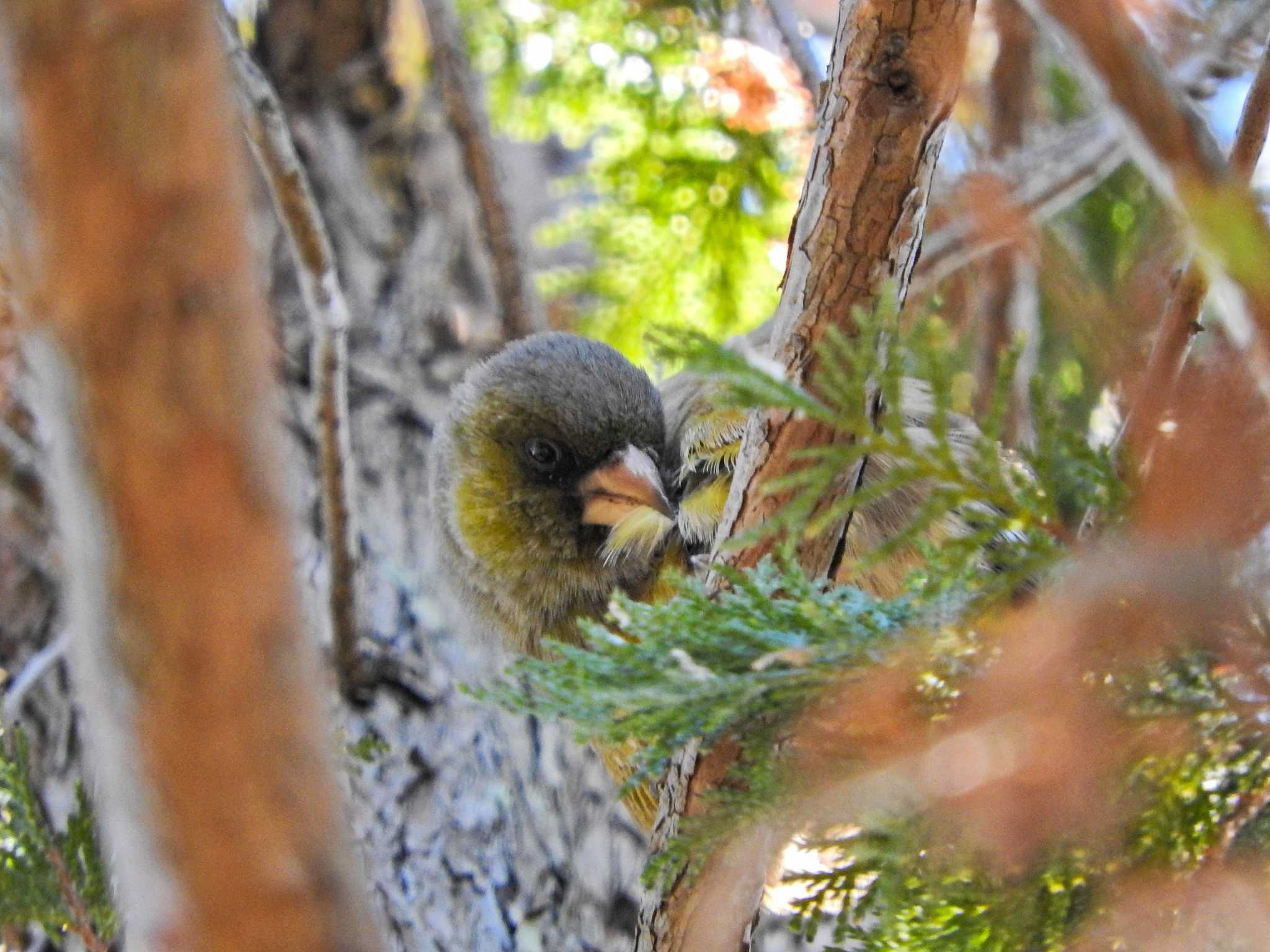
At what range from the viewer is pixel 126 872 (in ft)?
3.28

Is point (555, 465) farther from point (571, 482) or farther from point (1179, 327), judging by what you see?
point (1179, 327)

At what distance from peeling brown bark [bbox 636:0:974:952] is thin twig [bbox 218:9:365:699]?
112 cm

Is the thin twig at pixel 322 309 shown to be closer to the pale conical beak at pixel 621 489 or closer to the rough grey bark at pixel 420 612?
the rough grey bark at pixel 420 612

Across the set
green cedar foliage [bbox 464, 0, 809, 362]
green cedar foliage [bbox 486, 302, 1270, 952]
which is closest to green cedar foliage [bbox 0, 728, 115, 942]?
green cedar foliage [bbox 486, 302, 1270, 952]

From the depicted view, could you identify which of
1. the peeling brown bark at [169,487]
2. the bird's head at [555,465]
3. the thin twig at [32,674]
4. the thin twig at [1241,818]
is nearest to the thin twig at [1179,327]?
the thin twig at [1241,818]

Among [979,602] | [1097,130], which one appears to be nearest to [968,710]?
[979,602]

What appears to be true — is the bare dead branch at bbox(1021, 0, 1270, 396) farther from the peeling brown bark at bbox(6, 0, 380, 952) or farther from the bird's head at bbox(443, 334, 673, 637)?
the bird's head at bbox(443, 334, 673, 637)

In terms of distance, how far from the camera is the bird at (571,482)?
89.1 inches

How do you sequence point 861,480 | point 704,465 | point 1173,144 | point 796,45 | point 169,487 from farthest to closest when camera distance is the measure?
point 796,45 < point 704,465 < point 861,480 < point 1173,144 < point 169,487

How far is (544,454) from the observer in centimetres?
253

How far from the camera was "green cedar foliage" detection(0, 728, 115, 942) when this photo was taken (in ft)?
6.28

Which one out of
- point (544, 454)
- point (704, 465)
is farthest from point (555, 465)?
point (704, 465)

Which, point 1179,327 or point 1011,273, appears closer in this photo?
point 1179,327

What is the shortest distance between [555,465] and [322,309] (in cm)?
52
